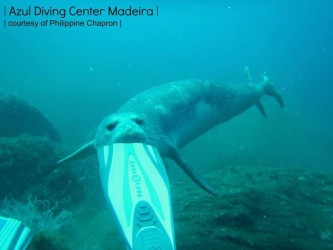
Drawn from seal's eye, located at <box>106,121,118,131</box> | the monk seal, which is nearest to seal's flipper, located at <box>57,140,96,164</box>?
the monk seal

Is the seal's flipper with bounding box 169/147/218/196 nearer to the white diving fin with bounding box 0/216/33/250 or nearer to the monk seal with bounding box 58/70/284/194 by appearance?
the monk seal with bounding box 58/70/284/194

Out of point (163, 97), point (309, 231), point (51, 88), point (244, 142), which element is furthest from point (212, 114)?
point (51, 88)

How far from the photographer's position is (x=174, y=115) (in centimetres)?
710

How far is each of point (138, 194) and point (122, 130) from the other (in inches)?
61.6

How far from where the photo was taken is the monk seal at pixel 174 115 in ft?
18.1

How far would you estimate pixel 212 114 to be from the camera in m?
8.30

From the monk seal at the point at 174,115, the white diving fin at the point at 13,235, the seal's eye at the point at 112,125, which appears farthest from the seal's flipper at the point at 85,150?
the white diving fin at the point at 13,235

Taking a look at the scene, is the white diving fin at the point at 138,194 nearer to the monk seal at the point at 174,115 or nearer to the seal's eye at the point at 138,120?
the monk seal at the point at 174,115

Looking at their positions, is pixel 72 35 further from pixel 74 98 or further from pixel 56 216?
pixel 56 216

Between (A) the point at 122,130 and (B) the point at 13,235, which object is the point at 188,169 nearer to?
(A) the point at 122,130

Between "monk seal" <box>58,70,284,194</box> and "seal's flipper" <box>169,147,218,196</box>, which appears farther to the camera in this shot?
"seal's flipper" <box>169,147,218,196</box>

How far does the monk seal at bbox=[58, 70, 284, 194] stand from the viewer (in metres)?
5.52

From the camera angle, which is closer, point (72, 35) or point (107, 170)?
point (107, 170)

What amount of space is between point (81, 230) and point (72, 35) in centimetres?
17598
